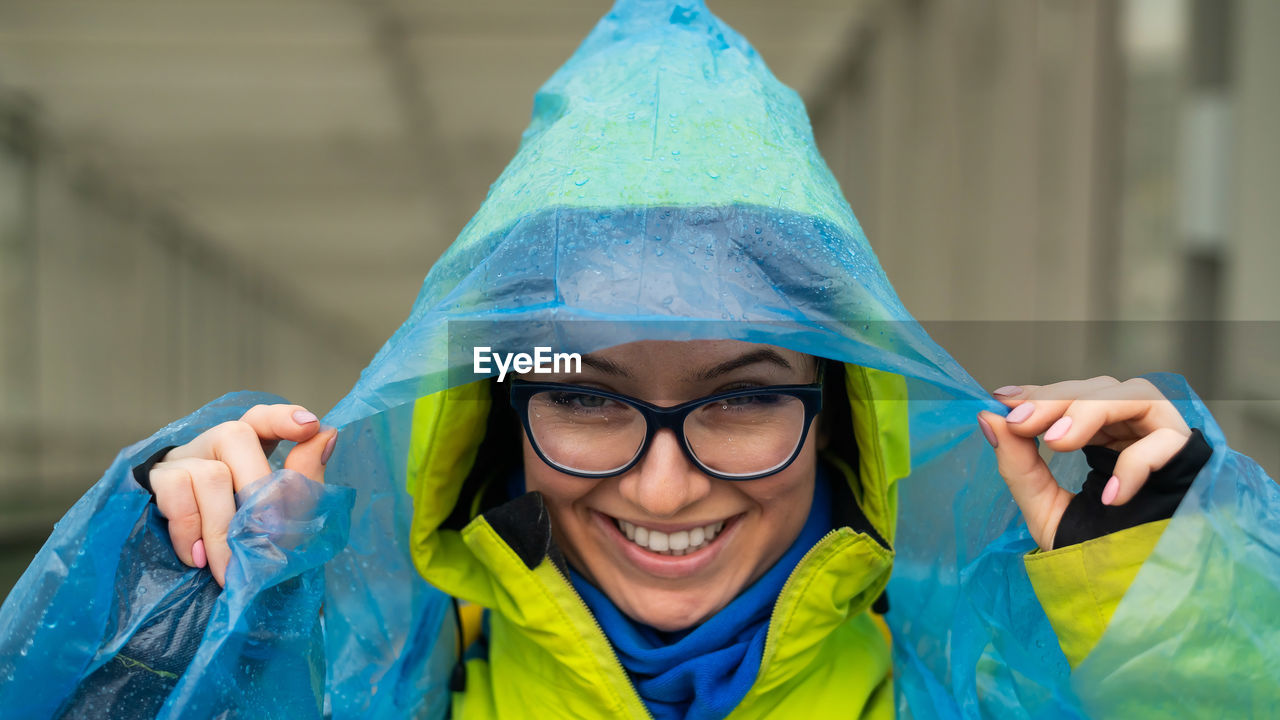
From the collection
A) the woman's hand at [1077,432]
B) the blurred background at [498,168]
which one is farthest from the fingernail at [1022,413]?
the blurred background at [498,168]

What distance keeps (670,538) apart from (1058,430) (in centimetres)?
46

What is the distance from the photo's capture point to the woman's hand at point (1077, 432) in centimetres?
86

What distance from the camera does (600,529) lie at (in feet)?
3.84

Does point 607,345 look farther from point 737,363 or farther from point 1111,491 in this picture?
point 1111,491

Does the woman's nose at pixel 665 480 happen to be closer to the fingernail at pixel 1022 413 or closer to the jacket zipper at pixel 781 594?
the jacket zipper at pixel 781 594

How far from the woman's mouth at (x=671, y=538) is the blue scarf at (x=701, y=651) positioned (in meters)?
0.09

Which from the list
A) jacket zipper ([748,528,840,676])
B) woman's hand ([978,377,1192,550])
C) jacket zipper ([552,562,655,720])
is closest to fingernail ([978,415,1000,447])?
woman's hand ([978,377,1192,550])

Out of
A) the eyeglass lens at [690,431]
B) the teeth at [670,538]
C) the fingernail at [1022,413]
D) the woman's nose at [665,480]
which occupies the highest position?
→ the fingernail at [1022,413]

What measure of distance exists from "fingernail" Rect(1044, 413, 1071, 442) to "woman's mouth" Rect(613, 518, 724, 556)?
1.37ft

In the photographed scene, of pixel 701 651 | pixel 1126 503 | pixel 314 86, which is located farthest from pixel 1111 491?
pixel 314 86

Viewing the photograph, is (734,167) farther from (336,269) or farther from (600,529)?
(336,269)

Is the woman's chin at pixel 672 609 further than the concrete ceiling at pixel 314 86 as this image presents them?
No

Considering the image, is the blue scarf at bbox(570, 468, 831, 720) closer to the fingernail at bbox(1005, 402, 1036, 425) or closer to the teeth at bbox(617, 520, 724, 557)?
the teeth at bbox(617, 520, 724, 557)

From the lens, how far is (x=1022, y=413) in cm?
93
